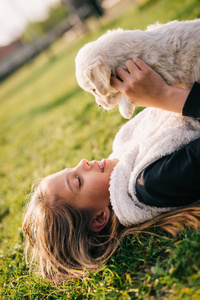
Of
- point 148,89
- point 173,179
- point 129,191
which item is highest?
point 148,89

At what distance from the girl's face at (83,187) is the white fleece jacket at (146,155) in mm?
174

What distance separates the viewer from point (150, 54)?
2344 millimetres

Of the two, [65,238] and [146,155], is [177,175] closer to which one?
[146,155]

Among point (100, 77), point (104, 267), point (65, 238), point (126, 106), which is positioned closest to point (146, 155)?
point (126, 106)

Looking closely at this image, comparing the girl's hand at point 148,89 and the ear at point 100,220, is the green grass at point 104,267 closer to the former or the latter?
the ear at point 100,220

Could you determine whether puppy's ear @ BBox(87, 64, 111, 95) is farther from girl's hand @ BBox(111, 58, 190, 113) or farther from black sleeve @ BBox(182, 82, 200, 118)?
black sleeve @ BBox(182, 82, 200, 118)

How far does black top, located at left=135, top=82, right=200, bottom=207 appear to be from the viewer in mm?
2016

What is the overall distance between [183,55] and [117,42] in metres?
0.62

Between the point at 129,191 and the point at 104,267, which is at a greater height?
the point at 129,191

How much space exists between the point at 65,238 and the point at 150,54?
2.03 meters

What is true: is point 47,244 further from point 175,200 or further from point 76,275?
point 175,200

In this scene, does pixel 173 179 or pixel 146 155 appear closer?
pixel 173 179

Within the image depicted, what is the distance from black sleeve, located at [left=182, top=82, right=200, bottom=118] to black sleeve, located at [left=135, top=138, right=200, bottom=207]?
0.75ft

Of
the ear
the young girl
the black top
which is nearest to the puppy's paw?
the young girl
